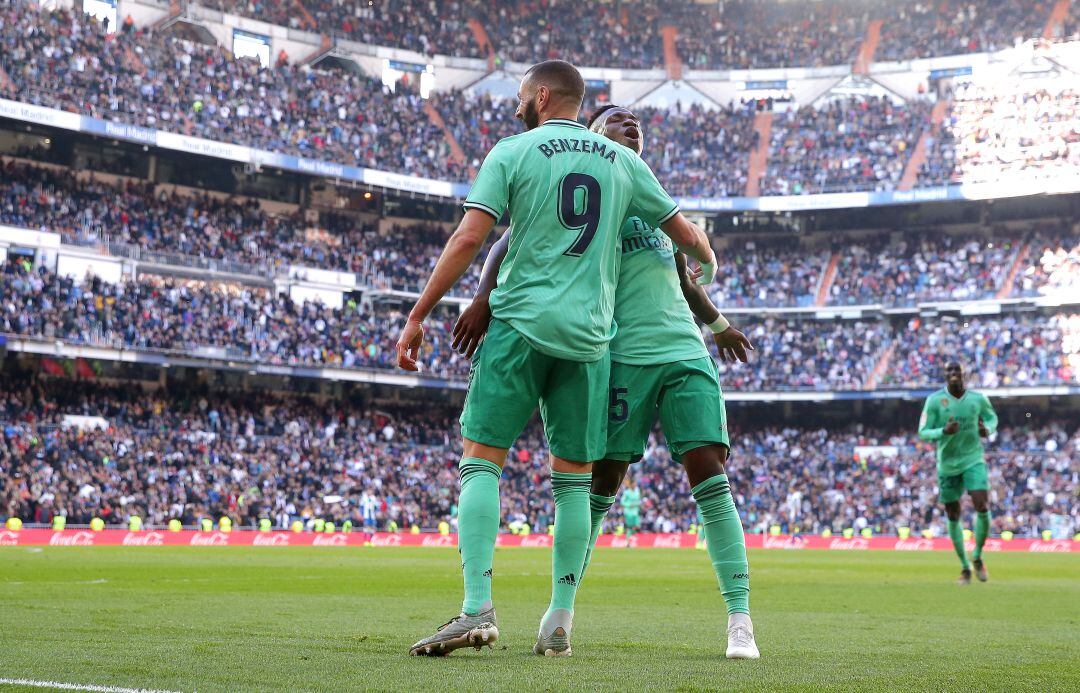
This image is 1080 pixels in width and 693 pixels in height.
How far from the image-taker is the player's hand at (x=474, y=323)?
5539mm

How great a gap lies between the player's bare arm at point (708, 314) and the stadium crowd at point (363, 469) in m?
30.6

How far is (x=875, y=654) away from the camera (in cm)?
578

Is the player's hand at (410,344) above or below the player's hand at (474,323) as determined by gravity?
below

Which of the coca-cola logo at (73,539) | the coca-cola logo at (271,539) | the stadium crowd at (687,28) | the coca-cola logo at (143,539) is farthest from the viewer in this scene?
the stadium crowd at (687,28)

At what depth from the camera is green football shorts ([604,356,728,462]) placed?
5.86m

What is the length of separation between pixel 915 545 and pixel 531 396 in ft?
117

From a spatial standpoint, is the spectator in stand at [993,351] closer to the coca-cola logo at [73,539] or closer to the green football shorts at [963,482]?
the coca-cola logo at [73,539]

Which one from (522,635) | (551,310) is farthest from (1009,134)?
(551,310)

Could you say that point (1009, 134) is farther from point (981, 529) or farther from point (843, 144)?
point (981, 529)

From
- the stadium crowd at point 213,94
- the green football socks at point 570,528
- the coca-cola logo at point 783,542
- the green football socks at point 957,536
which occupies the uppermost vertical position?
the stadium crowd at point 213,94

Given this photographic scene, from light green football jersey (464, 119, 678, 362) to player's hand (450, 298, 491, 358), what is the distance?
5 cm

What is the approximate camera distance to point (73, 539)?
2961 centimetres

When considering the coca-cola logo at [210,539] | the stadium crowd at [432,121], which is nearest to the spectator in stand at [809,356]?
the stadium crowd at [432,121]

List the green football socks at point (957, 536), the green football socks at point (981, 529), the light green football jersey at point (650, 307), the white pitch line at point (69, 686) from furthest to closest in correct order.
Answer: the green football socks at point (981, 529) < the green football socks at point (957, 536) < the light green football jersey at point (650, 307) < the white pitch line at point (69, 686)
